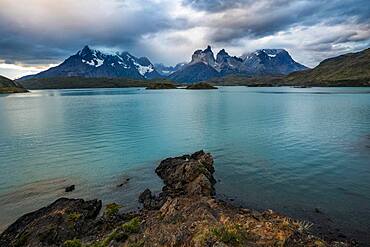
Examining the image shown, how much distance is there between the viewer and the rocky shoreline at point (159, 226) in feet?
65.0

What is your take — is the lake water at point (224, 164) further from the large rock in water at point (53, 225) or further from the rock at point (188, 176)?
the large rock in water at point (53, 225)

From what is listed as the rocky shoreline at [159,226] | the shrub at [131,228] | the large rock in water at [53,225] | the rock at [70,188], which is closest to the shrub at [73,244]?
the rocky shoreline at [159,226]

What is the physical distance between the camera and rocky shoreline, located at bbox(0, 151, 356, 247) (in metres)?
19.8

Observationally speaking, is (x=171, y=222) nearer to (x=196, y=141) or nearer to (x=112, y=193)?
(x=112, y=193)

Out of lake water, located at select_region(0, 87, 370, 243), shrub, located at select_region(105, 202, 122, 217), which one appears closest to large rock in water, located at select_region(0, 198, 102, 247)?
shrub, located at select_region(105, 202, 122, 217)

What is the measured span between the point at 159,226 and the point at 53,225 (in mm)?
10189

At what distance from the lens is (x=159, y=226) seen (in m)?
23.3

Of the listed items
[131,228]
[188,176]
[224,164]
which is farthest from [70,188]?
[224,164]

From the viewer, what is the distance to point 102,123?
95438 mm

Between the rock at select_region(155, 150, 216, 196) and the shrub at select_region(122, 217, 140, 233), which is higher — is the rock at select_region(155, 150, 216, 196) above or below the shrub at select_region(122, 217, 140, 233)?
below

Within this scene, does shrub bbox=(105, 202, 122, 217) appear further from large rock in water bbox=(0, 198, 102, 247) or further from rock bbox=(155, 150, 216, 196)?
rock bbox=(155, 150, 216, 196)

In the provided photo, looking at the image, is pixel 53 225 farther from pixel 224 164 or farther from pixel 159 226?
pixel 224 164

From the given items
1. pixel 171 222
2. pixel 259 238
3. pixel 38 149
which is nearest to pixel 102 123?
pixel 38 149

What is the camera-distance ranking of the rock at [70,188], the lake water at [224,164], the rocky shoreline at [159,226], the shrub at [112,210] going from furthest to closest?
the rock at [70,188] → the lake water at [224,164] → the shrub at [112,210] → the rocky shoreline at [159,226]
